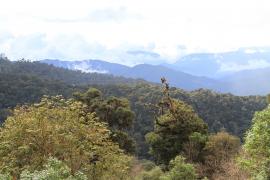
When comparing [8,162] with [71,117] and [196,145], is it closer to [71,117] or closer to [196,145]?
[71,117]

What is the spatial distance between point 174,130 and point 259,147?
25.2 metres

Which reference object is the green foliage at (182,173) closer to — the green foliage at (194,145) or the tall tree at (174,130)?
the green foliage at (194,145)

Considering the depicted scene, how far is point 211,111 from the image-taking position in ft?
341

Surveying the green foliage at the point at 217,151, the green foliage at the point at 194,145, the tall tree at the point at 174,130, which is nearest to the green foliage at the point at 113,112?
the tall tree at the point at 174,130

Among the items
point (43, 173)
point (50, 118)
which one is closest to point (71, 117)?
point (50, 118)

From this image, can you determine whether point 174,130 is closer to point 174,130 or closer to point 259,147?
point 174,130

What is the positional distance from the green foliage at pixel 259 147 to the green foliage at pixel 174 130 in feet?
79.0

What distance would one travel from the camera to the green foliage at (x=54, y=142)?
2272cm

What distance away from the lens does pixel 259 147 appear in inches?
717

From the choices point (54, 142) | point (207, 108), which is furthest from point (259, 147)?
point (207, 108)

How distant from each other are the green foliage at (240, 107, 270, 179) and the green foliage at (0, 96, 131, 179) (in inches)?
322

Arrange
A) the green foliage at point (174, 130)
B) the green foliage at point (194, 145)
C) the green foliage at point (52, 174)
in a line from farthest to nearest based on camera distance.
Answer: the green foliage at point (174, 130) < the green foliage at point (194, 145) < the green foliage at point (52, 174)

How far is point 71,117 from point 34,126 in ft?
6.41

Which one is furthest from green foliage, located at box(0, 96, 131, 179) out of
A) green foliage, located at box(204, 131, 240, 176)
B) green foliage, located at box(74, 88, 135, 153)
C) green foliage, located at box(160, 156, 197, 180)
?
green foliage, located at box(74, 88, 135, 153)
